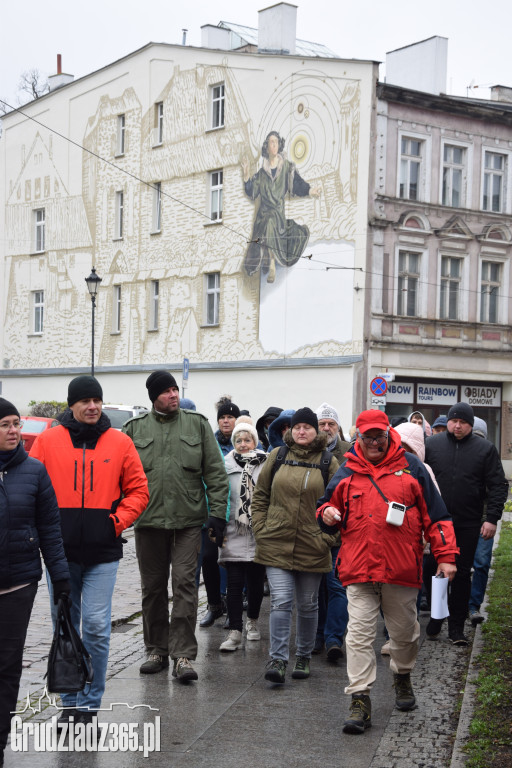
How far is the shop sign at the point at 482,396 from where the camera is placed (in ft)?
109

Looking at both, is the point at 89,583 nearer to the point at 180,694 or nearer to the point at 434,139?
the point at 180,694

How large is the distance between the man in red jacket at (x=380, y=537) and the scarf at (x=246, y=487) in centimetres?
206

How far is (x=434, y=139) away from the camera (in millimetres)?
32875

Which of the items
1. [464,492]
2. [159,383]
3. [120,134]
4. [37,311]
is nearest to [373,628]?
[159,383]

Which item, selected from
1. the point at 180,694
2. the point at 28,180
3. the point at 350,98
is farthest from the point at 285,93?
the point at 180,694

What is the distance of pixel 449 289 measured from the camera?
1298 inches

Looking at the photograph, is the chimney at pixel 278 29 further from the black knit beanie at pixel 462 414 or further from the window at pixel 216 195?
the black knit beanie at pixel 462 414

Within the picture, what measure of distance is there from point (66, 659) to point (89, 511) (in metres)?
0.92

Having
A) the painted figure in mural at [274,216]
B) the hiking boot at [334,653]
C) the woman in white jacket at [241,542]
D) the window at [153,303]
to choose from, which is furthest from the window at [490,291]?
the hiking boot at [334,653]

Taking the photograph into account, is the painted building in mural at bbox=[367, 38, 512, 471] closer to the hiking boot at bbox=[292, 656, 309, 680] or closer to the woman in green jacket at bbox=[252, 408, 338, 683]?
the woman in green jacket at bbox=[252, 408, 338, 683]

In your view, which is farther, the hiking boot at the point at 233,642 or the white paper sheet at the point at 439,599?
the hiking boot at the point at 233,642

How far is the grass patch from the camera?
5.34 m

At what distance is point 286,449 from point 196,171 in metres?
29.3

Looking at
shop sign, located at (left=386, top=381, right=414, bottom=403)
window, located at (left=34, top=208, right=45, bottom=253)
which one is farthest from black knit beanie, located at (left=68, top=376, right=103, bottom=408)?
window, located at (left=34, top=208, right=45, bottom=253)
